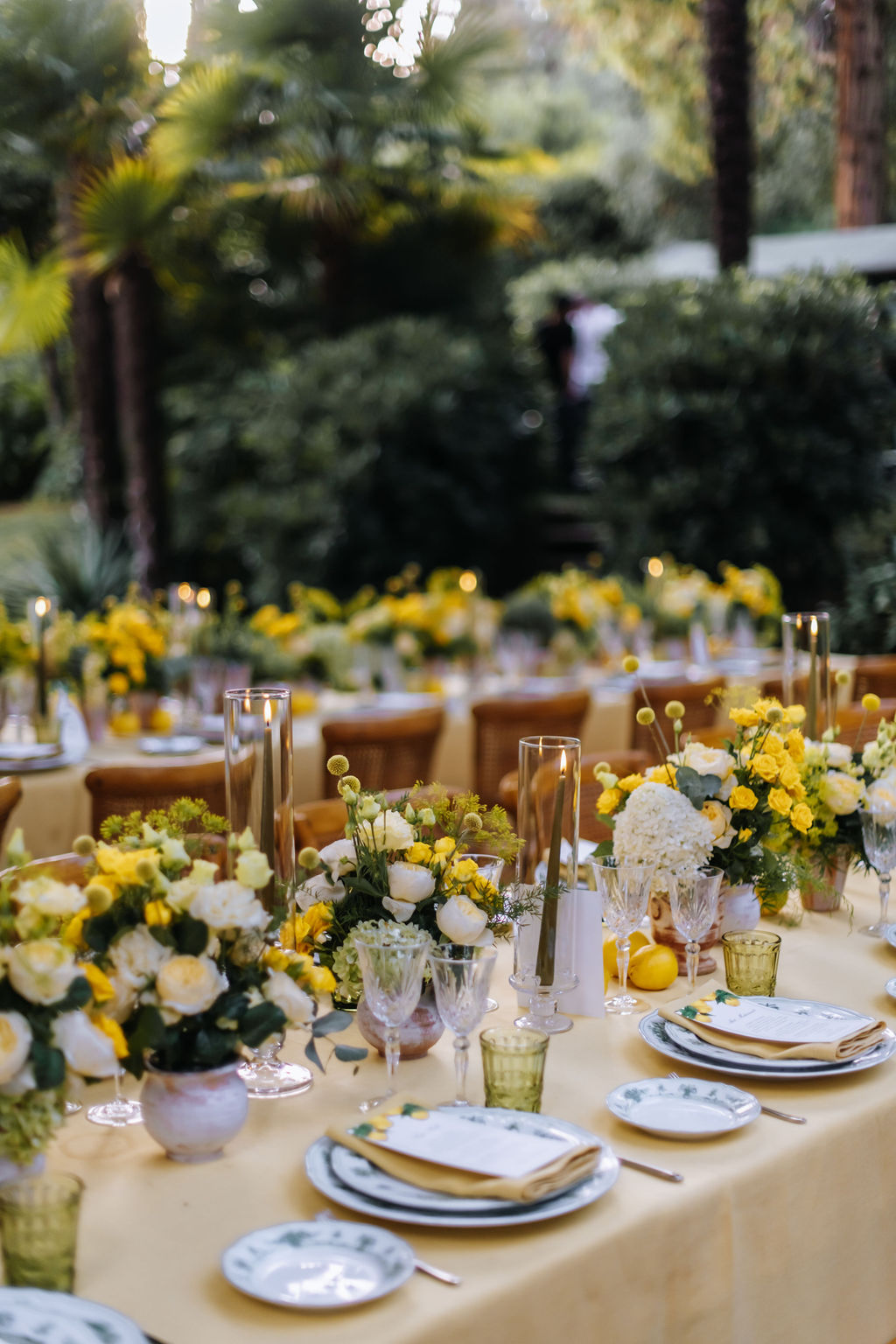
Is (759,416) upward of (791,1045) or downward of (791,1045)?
upward

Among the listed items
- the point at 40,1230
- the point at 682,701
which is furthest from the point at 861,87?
the point at 40,1230

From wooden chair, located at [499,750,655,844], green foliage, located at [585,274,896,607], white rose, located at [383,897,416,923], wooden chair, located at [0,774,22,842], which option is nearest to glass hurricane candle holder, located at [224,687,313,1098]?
white rose, located at [383,897,416,923]

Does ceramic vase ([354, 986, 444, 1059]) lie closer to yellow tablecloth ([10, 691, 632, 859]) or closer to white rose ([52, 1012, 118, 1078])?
white rose ([52, 1012, 118, 1078])

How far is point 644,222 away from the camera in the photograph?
16344mm

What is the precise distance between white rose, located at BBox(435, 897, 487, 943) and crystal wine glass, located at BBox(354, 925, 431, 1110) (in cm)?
14

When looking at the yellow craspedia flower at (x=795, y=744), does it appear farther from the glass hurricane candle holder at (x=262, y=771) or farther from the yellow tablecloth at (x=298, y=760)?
the yellow tablecloth at (x=298, y=760)

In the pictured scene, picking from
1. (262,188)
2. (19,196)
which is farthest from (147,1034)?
(19,196)

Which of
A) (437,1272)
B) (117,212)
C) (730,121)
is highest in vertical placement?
(730,121)

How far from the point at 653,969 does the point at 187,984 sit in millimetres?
826

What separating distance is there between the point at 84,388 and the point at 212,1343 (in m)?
8.86

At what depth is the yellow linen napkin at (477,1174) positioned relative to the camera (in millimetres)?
1388

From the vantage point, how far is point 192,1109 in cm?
152

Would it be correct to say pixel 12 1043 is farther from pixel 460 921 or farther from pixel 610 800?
pixel 610 800

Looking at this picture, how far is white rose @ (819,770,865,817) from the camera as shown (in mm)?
2449
